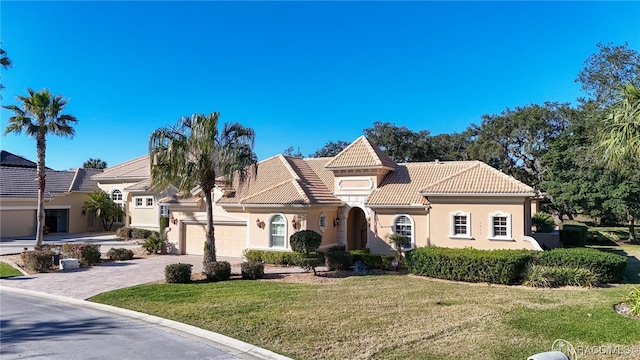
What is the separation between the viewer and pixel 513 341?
903 centimetres

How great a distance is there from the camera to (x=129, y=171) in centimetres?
4106

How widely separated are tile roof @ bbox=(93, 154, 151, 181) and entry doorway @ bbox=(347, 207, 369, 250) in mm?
23016

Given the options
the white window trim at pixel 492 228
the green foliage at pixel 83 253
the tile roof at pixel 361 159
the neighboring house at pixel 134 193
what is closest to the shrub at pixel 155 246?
the green foliage at pixel 83 253

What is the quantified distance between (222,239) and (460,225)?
1395 centimetres

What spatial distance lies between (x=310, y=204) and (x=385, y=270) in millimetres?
5139

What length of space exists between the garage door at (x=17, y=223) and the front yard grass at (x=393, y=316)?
1096 inches

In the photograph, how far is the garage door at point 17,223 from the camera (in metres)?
34.5

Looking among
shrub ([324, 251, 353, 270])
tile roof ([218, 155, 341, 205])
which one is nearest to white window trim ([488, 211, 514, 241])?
shrub ([324, 251, 353, 270])

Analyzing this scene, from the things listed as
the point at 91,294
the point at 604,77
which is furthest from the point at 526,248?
the point at 604,77

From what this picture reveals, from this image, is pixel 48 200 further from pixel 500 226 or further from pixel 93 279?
pixel 500 226

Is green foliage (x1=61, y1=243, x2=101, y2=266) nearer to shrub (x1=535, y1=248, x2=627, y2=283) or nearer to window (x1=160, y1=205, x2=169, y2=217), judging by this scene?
window (x1=160, y1=205, x2=169, y2=217)

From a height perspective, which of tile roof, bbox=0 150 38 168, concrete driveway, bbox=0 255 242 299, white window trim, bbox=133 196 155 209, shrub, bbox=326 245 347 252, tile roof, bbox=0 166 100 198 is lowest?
concrete driveway, bbox=0 255 242 299

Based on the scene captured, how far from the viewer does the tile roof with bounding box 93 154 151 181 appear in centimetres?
3978

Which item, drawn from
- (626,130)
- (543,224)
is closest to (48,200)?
(626,130)
